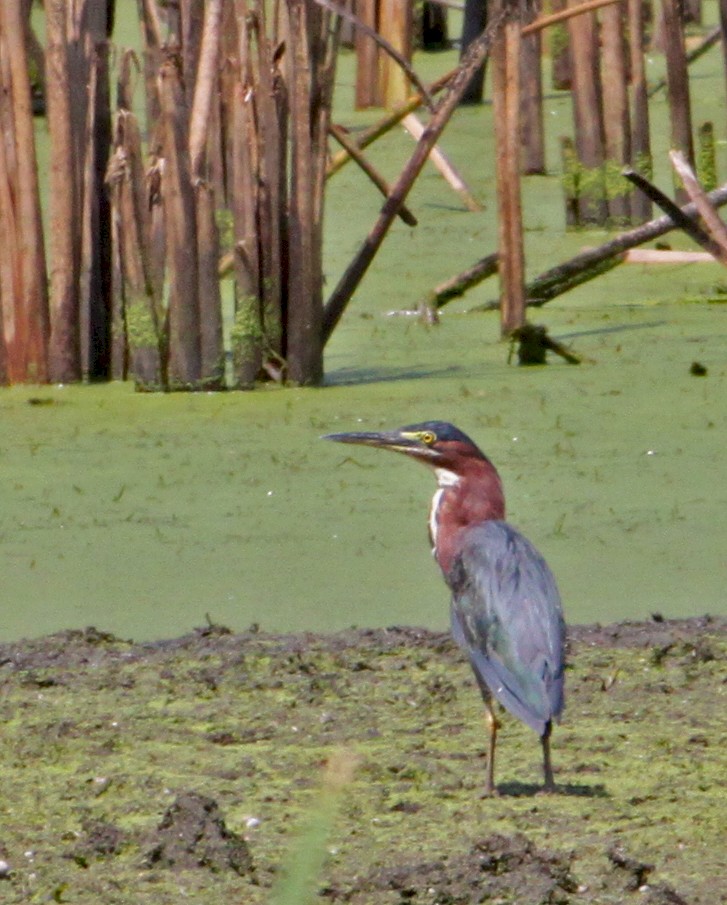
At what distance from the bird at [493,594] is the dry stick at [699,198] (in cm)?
170

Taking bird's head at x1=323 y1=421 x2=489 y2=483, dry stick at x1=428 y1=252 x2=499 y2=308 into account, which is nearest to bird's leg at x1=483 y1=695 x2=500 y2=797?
bird's head at x1=323 y1=421 x2=489 y2=483

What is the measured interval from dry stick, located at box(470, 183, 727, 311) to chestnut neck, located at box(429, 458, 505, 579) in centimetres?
289

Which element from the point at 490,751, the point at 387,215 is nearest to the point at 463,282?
the point at 387,215

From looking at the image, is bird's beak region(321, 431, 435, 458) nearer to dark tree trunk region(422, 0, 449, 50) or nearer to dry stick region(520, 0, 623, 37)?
dry stick region(520, 0, 623, 37)

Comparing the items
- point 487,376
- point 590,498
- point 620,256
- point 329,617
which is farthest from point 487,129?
point 329,617

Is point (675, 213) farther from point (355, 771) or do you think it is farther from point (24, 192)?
point (355, 771)

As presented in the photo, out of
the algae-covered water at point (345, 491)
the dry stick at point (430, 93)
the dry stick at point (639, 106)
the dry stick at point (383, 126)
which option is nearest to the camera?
the algae-covered water at point (345, 491)

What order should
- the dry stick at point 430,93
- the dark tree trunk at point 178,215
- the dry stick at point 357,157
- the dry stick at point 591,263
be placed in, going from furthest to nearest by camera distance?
the dry stick at point 357,157 → the dry stick at point 591,263 → the dry stick at point 430,93 → the dark tree trunk at point 178,215

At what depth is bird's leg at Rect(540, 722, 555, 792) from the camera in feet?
9.27

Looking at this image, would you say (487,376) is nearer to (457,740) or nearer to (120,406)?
(120,406)

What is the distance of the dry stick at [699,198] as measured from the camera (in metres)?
5.00

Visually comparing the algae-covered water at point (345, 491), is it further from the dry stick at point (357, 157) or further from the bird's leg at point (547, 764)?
the bird's leg at point (547, 764)

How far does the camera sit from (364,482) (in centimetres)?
487

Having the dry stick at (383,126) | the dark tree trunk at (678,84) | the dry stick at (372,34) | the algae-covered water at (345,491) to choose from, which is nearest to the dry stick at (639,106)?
the dark tree trunk at (678,84)
